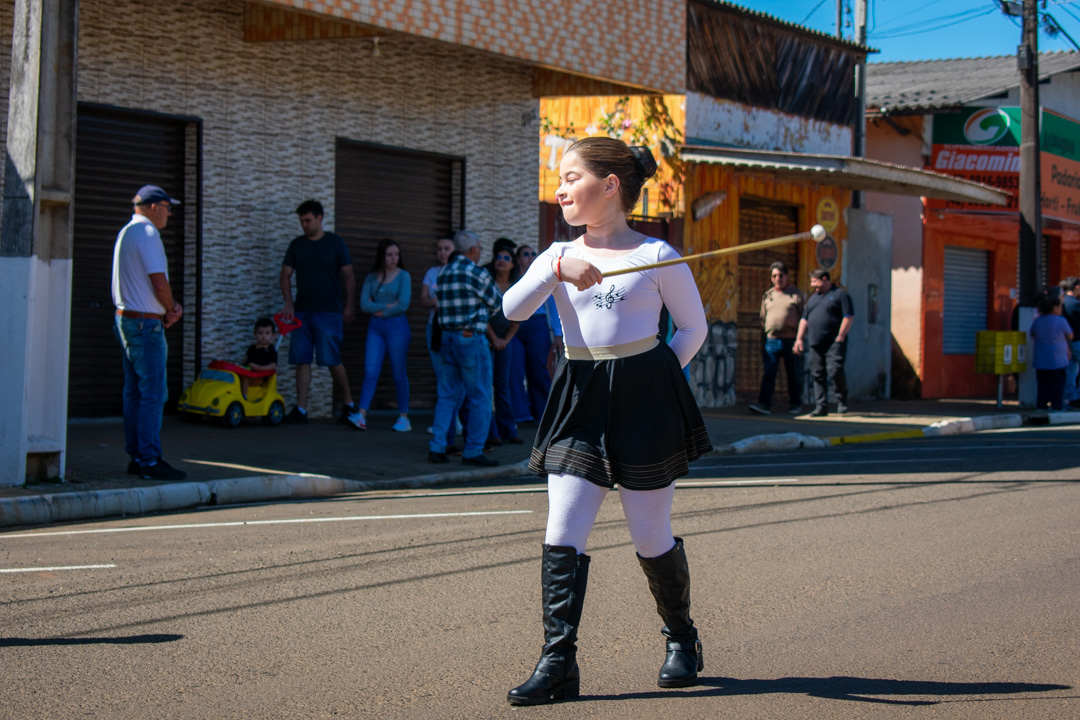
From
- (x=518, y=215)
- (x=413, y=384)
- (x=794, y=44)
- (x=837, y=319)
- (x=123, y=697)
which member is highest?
(x=794, y=44)

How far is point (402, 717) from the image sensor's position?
3.68 meters

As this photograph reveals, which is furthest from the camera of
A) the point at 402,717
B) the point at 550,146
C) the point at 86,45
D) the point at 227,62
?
the point at 550,146

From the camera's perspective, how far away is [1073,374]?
1938cm

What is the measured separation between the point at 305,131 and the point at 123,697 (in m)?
9.80

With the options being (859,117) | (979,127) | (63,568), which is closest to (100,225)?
(63,568)

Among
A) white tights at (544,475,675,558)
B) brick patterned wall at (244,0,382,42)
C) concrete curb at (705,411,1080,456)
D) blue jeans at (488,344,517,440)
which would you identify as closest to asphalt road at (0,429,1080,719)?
white tights at (544,475,675,558)

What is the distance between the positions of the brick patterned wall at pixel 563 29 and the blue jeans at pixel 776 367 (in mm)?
3518

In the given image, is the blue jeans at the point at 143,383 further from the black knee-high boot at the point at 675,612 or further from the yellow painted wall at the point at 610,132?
the yellow painted wall at the point at 610,132

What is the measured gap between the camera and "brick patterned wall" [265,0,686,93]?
11617 mm

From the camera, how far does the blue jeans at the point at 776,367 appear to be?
15383 mm

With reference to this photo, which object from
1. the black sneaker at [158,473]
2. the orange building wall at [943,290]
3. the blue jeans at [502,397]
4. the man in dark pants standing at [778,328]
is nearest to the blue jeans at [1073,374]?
the orange building wall at [943,290]

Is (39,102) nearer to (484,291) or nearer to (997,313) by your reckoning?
(484,291)

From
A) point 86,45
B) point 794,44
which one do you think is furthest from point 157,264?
point 794,44

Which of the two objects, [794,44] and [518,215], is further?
[794,44]
